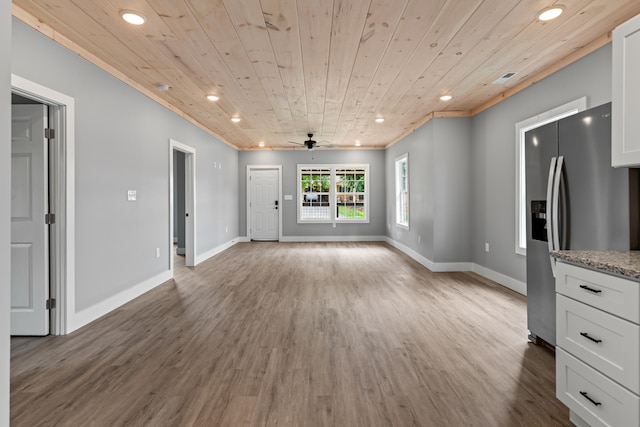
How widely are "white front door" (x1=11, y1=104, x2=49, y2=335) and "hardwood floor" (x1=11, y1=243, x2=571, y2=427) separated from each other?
8.8 inches

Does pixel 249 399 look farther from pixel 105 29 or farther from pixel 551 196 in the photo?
pixel 105 29

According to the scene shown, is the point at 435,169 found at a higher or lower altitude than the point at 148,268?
higher

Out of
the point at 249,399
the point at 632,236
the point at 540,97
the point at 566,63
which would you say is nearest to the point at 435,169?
the point at 540,97

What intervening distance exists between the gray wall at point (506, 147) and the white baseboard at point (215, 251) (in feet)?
15.8

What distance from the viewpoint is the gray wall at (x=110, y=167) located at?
2.90 meters

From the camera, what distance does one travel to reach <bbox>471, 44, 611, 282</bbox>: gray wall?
3059 millimetres

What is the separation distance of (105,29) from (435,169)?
4562mm

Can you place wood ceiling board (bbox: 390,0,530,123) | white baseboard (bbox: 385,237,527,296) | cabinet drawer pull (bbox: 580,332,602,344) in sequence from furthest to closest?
white baseboard (bbox: 385,237,527,296), wood ceiling board (bbox: 390,0,530,123), cabinet drawer pull (bbox: 580,332,602,344)

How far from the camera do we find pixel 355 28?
2.71m

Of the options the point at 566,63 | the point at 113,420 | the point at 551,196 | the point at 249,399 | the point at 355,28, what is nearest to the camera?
the point at 113,420

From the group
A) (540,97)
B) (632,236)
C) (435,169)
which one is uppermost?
(540,97)

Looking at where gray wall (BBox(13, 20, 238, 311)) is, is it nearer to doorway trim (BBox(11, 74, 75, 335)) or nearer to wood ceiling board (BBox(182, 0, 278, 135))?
doorway trim (BBox(11, 74, 75, 335))

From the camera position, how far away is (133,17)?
254cm

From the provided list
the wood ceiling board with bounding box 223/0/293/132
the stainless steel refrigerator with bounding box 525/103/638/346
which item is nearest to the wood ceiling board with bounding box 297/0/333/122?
the wood ceiling board with bounding box 223/0/293/132
